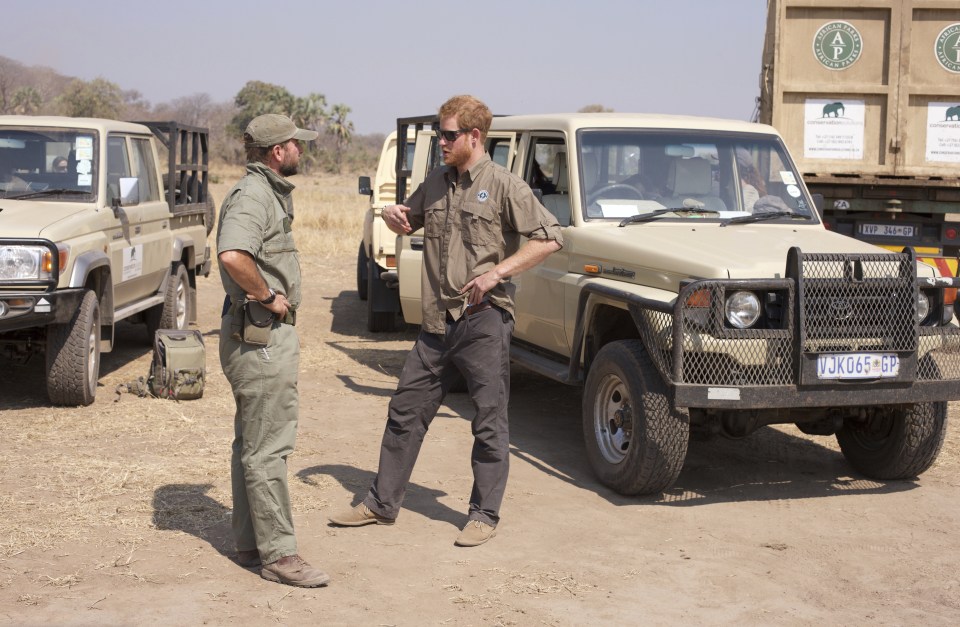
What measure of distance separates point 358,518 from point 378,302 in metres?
5.82

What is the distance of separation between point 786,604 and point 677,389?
3.74ft

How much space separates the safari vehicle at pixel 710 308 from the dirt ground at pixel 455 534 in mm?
379

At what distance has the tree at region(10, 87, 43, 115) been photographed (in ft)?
194

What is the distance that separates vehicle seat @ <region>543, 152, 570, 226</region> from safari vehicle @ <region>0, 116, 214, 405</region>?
9.25 ft

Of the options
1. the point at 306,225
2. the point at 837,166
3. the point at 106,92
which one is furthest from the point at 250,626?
the point at 106,92

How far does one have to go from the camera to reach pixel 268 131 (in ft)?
14.6

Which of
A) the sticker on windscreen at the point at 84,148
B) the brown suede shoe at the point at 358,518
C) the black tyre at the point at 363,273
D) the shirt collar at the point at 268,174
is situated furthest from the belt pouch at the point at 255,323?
the black tyre at the point at 363,273

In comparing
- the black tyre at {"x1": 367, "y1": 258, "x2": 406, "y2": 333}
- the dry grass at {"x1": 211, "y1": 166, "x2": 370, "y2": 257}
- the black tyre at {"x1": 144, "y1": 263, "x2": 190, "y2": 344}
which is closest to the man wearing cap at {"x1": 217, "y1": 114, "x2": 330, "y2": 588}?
the black tyre at {"x1": 144, "y1": 263, "x2": 190, "y2": 344}

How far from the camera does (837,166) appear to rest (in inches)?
420

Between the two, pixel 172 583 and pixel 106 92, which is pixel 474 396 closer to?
pixel 172 583

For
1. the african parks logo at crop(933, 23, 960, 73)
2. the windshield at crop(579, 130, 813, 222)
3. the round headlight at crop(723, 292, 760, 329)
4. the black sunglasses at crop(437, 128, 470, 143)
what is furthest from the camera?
the african parks logo at crop(933, 23, 960, 73)

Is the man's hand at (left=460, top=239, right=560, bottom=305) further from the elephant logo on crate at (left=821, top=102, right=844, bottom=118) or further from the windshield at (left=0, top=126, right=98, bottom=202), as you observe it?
the elephant logo on crate at (left=821, top=102, right=844, bottom=118)

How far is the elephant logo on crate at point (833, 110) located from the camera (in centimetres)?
1058

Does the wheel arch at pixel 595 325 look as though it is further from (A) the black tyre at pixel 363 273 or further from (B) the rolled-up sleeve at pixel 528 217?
(A) the black tyre at pixel 363 273
